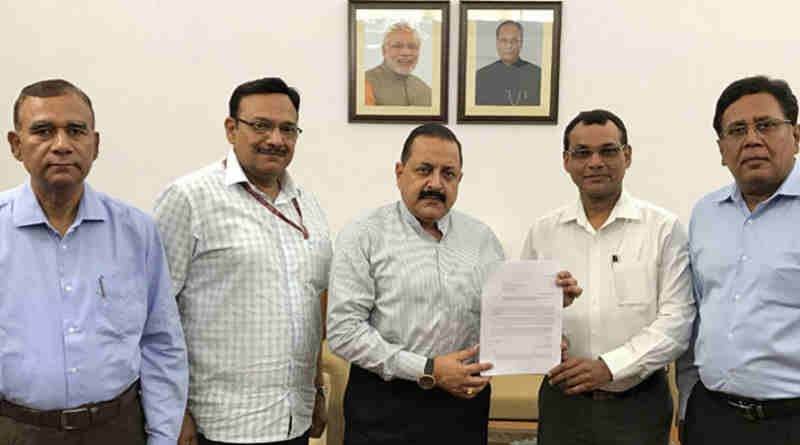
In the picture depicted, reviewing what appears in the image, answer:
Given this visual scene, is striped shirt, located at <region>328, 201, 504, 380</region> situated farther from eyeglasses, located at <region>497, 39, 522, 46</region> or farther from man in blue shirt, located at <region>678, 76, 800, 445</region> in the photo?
eyeglasses, located at <region>497, 39, 522, 46</region>

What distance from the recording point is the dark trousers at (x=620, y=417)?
6.27 feet

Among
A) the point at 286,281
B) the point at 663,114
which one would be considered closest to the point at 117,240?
the point at 286,281

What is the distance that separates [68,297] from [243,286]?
44cm

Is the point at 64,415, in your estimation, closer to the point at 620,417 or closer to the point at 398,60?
the point at 620,417

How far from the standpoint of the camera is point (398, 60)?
3.28m

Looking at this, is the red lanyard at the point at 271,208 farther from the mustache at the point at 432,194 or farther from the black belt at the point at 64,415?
the black belt at the point at 64,415

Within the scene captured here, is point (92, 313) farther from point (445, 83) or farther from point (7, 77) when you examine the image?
point (7, 77)

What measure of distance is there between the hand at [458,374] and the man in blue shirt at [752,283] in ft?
2.19

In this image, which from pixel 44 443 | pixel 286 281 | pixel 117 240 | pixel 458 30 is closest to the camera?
pixel 44 443

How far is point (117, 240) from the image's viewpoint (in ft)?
5.17

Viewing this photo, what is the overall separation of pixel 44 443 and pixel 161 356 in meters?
0.33

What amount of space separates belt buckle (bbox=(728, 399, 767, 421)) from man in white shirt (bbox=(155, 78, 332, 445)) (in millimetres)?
1230

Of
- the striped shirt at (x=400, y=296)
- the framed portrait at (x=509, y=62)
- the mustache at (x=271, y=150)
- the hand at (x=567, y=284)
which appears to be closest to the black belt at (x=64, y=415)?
the striped shirt at (x=400, y=296)

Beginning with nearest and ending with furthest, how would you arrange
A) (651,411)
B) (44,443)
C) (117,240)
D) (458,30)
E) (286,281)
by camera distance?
(44,443) → (117,240) → (286,281) → (651,411) → (458,30)
